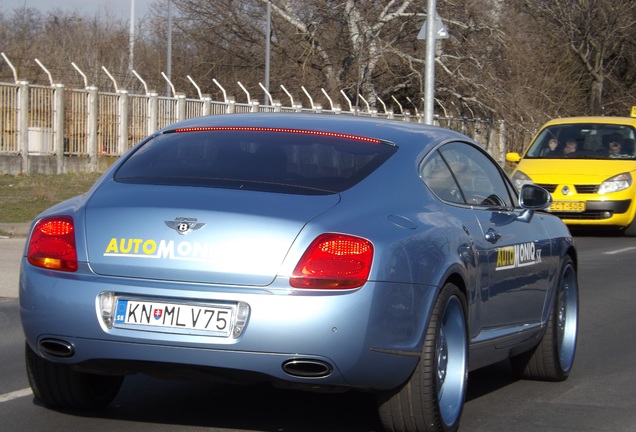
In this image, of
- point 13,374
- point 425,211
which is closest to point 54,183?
point 13,374

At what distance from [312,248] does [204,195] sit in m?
0.61

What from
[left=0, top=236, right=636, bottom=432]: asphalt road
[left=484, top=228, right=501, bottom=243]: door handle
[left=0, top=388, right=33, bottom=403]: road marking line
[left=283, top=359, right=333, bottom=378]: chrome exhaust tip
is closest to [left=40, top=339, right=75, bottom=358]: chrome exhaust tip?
[left=0, top=236, right=636, bottom=432]: asphalt road

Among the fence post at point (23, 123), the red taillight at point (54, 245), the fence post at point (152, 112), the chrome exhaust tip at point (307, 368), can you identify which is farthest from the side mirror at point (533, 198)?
the fence post at point (152, 112)

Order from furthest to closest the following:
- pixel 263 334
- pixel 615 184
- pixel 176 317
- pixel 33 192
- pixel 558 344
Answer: pixel 33 192, pixel 615 184, pixel 558 344, pixel 176 317, pixel 263 334

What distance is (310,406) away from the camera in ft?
21.0

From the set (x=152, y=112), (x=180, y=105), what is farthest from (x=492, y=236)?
(x=180, y=105)

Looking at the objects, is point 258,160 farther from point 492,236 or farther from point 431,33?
point 431,33

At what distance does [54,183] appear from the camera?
24016 millimetres

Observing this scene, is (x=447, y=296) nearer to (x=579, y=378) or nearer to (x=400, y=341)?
(x=400, y=341)

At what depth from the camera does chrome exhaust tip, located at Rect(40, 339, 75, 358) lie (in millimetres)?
5184

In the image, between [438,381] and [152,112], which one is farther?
[152,112]

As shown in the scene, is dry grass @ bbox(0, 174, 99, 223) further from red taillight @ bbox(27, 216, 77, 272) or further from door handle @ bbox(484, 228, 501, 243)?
red taillight @ bbox(27, 216, 77, 272)

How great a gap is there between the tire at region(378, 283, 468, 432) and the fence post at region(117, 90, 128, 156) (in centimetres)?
2432

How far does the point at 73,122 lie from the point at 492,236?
22.6 meters
